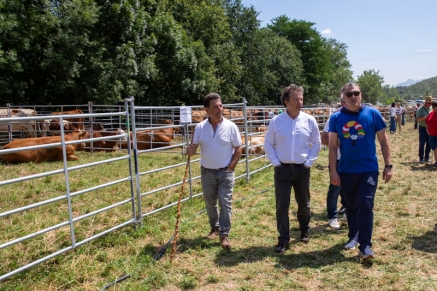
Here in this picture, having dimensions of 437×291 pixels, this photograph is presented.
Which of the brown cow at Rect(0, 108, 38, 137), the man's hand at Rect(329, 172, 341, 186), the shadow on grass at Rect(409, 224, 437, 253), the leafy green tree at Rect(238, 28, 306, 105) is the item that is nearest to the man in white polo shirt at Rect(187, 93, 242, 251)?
the man's hand at Rect(329, 172, 341, 186)

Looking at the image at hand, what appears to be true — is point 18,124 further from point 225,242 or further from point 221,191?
point 225,242

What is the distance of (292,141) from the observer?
4289 millimetres

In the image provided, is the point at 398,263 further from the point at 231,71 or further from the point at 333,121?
the point at 231,71

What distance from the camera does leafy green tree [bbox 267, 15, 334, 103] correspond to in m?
52.3

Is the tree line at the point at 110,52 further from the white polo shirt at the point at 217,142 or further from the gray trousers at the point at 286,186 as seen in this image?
the gray trousers at the point at 286,186

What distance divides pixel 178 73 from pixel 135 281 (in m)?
19.5

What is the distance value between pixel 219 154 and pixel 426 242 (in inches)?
104

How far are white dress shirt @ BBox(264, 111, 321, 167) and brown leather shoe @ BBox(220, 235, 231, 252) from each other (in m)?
1.06

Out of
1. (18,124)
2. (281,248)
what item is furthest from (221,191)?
(18,124)

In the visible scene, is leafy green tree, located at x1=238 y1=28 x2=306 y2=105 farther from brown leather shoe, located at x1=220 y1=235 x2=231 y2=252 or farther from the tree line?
brown leather shoe, located at x1=220 y1=235 x2=231 y2=252

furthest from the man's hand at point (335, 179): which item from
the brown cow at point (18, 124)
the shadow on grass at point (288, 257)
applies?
the brown cow at point (18, 124)

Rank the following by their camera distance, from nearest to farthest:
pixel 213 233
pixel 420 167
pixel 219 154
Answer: pixel 219 154
pixel 213 233
pixel 420 167

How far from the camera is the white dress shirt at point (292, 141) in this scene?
429cm

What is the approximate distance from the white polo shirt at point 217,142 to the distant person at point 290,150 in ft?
1.54
